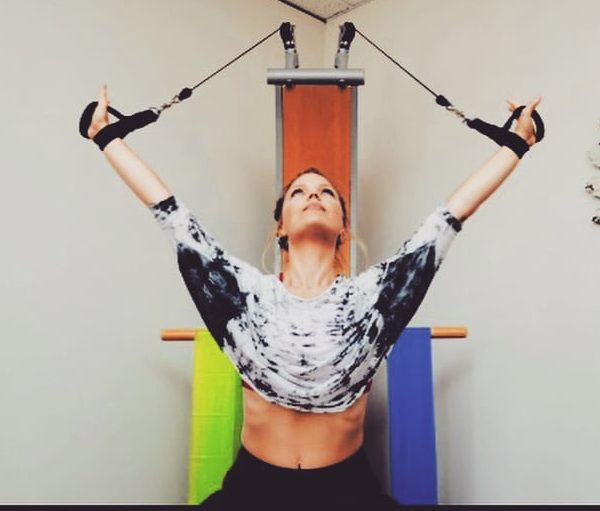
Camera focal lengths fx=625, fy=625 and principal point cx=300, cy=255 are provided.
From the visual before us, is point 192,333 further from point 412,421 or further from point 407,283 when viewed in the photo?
point 407,283

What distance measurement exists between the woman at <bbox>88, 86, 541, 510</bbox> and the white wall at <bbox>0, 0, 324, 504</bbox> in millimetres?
569

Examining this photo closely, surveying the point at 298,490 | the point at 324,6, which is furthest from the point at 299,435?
the point at 324,6

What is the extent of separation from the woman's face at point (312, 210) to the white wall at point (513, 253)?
761mm

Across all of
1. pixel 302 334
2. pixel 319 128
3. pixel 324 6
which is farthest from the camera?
pixel 324 6

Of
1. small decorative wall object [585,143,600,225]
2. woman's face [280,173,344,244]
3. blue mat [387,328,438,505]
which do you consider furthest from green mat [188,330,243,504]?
small decorative wall object [585,143,600,225]

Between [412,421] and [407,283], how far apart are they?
0.61 meters

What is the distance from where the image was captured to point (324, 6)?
2.47 metres

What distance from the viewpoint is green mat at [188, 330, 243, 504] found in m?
1.58

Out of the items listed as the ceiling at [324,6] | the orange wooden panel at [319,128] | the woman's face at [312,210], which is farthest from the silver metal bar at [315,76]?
the ceiling at [324,6]

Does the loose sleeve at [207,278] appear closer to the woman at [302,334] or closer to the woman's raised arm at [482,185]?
the woman at [302,334]

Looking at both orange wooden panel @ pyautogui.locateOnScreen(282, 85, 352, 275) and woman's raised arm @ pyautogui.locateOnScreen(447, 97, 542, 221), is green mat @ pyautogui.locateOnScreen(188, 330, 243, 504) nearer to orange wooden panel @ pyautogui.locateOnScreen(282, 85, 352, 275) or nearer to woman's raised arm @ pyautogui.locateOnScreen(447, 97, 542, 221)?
orange wooden panel @ pyautogui.locateOnScreen(282, 85, 352, 275)

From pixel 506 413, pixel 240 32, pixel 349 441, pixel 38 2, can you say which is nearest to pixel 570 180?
pixel 506 413

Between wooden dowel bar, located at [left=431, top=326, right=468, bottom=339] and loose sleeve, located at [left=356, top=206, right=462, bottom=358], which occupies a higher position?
loose sleeve, located at [left=356, top=206, right=462, bottom=358]

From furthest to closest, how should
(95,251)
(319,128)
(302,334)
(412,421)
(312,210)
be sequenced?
1. (319,128)
2. (95,251)
3. (412,421)
4. (312,210)
5. (302,334)
